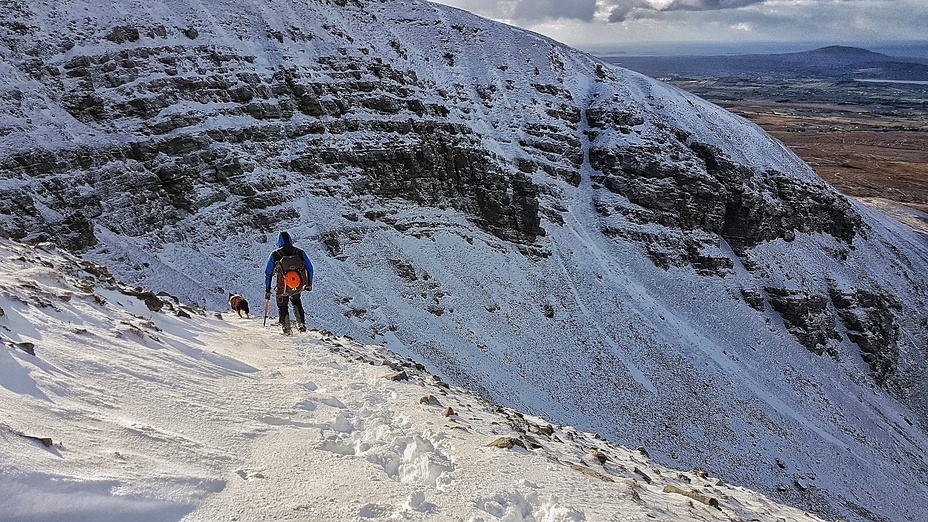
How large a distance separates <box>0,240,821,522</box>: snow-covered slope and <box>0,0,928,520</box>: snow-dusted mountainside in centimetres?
1647

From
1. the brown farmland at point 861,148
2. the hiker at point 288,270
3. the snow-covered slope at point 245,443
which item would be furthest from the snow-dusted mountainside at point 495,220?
the brown farmland at point 861,148

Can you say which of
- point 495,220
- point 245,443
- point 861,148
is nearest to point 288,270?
point 245,443

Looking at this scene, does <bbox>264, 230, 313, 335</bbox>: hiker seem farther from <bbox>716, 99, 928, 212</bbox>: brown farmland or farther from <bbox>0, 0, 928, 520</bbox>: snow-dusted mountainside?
<bbox>716, 99, 928, 212</bbox>: brown farmland

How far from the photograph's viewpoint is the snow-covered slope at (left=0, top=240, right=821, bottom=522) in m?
3.66

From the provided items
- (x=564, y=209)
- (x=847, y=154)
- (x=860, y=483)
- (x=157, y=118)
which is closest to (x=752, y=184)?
(x=564, y=209)

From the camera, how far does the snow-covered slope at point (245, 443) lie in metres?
3.66

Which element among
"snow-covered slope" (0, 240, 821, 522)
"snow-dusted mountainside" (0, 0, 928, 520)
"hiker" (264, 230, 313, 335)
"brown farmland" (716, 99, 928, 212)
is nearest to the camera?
"snow-covered slope" (0, 240, 821, 522)

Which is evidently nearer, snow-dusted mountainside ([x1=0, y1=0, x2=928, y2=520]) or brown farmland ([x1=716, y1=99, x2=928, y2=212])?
snow-dusted mountainside ([x1=0, y1=0, x2=928, y2=520])

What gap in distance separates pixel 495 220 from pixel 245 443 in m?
31.9

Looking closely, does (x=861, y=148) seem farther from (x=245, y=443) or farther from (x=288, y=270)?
(x=245, y=443)

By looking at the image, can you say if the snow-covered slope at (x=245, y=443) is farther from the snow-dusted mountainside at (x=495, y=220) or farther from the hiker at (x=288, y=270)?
the snow-dusted mountainside at (x=495, y=220)

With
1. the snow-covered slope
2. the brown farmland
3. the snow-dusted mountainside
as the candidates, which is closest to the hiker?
the snow-covered slope

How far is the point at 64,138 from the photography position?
24609mm

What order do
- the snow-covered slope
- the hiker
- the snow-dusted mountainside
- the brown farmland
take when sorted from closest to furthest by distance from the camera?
the snow-covered slope < the hiker < the snow-dusted mountainside < the brown farmland
